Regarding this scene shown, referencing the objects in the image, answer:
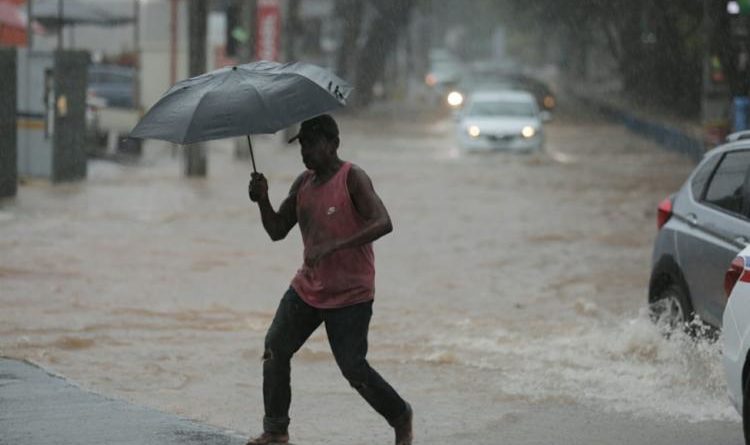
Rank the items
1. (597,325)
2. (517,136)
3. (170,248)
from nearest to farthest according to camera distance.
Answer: (597,325) < (170,248) < (517,136)

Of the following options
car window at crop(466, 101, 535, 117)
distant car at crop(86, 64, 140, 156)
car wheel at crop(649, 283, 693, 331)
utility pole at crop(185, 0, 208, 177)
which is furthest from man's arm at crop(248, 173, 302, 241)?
car window at crop(466, 101, 535, 117)

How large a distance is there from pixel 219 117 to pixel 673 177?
22634mm

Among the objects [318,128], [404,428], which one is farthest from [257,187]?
[404,428]

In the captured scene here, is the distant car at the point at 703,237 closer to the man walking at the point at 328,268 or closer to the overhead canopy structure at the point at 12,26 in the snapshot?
the man walking at the point at 328,268

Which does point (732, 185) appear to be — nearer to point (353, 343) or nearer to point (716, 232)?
point (716, 232)

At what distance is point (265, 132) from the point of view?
21.1 ft

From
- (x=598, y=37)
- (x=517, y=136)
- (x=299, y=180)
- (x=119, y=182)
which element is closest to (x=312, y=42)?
(x=598, y=37)

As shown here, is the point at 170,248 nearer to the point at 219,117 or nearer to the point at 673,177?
the point at 219,117

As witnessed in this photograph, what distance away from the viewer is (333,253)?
21.9 ft

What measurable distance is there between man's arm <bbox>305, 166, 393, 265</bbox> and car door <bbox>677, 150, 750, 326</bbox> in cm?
294

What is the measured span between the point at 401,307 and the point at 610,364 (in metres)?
3.34

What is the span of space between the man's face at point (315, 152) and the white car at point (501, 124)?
2467 cm

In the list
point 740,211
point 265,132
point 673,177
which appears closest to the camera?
point 265,132

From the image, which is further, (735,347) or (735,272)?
(735,272)
